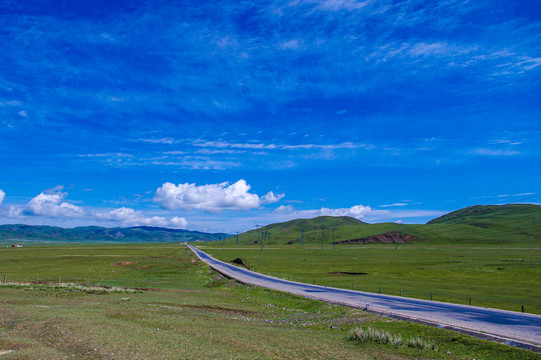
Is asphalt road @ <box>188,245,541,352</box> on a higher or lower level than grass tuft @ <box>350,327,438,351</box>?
lower

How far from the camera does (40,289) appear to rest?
42250 mm

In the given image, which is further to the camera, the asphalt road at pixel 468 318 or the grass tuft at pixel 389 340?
the asphalt road at pixel 468 318

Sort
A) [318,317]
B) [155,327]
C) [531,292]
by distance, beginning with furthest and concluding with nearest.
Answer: [531,292]
[318,317]
[155,327]

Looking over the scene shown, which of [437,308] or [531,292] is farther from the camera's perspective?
[531,292]

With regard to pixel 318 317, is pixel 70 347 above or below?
above

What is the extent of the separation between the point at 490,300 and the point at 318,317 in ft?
79.8

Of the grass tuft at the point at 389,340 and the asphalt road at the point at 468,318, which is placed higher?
the grass tuft at the point at 389,340

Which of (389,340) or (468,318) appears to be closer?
(389,340)

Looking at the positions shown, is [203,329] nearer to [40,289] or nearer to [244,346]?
[244,346]

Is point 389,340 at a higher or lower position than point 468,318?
higher

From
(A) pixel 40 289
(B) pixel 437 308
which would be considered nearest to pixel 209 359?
(B) pixel 437 308

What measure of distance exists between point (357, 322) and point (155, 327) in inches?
592

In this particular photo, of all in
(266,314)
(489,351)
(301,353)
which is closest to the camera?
(301,353)

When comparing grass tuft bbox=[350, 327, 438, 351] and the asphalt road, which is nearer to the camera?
grass tuft bbox=[350, 327, 438, 351]
